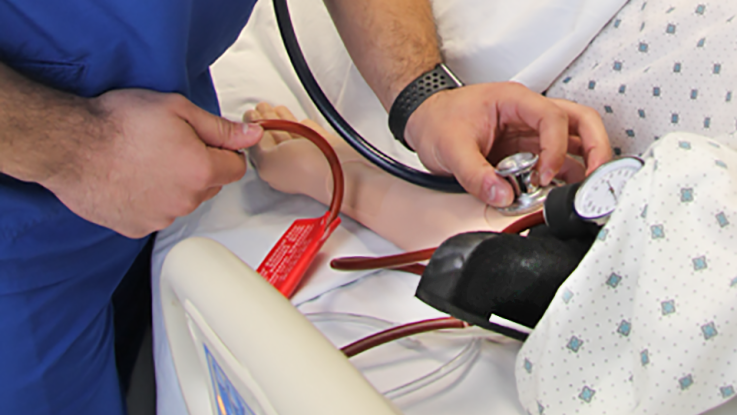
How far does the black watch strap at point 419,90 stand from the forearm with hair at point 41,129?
418 mm


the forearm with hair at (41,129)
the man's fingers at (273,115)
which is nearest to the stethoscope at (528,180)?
the man's fingers at (273,115)

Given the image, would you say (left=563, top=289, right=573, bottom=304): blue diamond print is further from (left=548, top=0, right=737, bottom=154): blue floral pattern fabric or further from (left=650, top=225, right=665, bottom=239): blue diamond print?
(left=548, top=0, right=737, bottom=154): blue floral pattern fabric

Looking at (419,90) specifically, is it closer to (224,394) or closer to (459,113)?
(459,113)

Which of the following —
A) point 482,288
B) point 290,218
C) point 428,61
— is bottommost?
point 290,218

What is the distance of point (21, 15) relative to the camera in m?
0.57

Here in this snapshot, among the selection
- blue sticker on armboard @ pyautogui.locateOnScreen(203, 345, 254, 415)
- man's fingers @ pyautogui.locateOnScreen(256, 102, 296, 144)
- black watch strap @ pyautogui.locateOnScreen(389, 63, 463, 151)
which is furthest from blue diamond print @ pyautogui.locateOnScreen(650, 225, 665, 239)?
man's fingers @ pyautogui.locateOnScreen(256, 102, 296, 144)

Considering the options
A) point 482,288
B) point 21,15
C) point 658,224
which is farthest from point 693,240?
point 21,15

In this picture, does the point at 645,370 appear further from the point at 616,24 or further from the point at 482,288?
the point at 616,24

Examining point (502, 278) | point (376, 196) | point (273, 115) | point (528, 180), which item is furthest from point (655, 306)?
point (273, 115)

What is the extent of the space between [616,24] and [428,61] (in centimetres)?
29

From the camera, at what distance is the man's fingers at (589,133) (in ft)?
2.24

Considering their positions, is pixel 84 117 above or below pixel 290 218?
above

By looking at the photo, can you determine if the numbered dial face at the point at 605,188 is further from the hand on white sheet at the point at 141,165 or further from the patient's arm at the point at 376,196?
Answer: the hand on white sheet at the point at 141,165

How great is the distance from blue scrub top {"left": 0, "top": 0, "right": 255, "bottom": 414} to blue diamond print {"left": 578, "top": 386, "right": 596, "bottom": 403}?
56 centimetres
